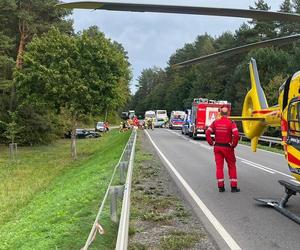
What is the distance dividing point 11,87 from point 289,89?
36.3 m

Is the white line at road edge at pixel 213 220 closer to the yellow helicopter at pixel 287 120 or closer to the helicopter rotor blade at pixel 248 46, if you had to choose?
the yellow helicopter at pixel 287 120

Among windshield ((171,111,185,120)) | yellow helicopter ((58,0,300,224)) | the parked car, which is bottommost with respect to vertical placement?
the parked car

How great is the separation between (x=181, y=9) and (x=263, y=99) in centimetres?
694

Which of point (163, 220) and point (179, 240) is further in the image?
point (163, 220)

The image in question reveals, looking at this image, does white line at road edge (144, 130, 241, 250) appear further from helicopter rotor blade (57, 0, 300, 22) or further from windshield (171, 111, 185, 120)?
windshield (171, 111, 185, 120)

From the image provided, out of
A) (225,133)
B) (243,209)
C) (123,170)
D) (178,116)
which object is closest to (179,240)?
(243,209)

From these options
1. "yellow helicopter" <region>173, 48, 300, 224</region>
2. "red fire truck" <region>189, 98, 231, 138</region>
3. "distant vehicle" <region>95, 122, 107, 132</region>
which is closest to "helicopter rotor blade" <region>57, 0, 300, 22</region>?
"yellow helicopter" <region>173, 48, 300, 224</region>

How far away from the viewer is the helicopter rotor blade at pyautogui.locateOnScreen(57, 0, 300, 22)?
543 centimetres

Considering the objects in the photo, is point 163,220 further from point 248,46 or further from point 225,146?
point 225,146

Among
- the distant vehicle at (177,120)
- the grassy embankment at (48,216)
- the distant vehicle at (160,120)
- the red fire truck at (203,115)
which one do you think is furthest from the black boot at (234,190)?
the distant vehicle at (160,120)

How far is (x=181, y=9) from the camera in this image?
5836mm

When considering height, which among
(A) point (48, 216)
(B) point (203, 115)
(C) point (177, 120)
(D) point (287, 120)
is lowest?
(A) point (48, 216)

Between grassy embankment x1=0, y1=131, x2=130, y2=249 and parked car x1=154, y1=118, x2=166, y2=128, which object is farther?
parked car x1=154, y1=118, x2=166, y2=128

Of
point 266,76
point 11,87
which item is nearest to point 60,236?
point 11,87
